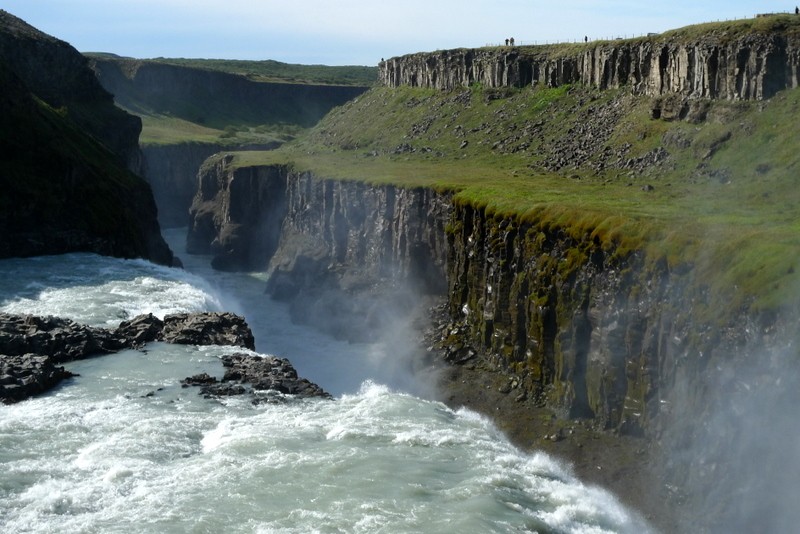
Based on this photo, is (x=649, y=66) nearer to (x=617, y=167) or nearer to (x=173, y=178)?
(x=617, y=167)

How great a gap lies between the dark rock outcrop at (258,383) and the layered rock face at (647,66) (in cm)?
5306

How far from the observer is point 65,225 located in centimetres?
8775

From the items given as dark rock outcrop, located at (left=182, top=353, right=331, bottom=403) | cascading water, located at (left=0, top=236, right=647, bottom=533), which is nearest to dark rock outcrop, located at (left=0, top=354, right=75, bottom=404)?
cascading water, located at (left=0, top=236, right=647, bottom=533)

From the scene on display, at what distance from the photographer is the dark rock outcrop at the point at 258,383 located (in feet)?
166

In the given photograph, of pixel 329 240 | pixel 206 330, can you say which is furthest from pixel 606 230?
pixel 329 240

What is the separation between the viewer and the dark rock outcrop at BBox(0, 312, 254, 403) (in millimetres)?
50750

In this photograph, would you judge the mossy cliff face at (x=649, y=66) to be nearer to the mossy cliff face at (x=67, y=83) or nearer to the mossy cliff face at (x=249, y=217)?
the mossy cliff face at (x=249, y=217)

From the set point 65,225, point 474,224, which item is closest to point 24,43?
point 65,225

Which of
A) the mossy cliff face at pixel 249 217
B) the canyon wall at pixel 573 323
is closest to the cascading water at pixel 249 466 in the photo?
the canyon wall at pixel 573 323

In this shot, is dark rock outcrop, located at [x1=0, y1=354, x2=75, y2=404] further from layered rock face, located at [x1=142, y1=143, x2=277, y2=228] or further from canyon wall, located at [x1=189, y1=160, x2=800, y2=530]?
layered rock face, located at [x1=142, y1=143, x2=277, y2=228]

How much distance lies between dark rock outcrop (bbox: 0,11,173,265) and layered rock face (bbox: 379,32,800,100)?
53.5 m

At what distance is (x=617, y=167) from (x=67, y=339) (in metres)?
55.3

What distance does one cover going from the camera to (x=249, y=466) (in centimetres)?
4134

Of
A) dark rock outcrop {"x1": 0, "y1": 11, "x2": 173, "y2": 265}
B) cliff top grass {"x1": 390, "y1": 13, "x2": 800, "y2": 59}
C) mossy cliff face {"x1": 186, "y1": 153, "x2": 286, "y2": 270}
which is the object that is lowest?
mossy cliff face {"x1": 186, "y1": 153, "x2": 286, "y2": 270}
